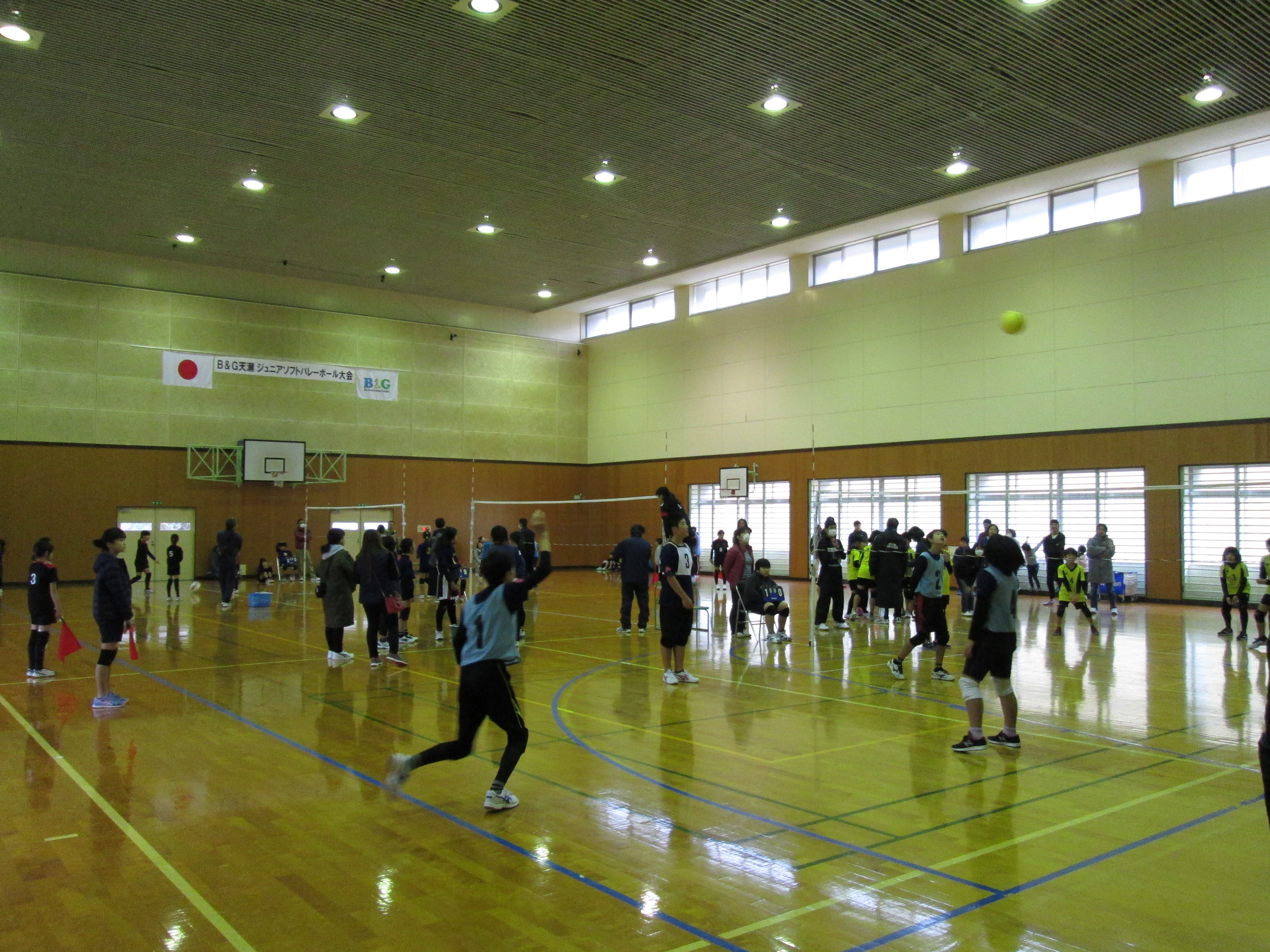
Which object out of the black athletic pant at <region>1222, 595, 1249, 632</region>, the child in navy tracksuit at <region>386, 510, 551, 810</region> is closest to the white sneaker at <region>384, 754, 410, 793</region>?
the child in navy tracksuit at <region>386, 510, 551, 810</region>

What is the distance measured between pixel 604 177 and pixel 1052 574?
13.7 m

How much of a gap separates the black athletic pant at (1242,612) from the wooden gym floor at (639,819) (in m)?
5.38

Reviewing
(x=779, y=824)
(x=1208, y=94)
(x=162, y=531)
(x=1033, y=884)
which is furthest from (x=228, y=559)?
(x=1208, y=94)

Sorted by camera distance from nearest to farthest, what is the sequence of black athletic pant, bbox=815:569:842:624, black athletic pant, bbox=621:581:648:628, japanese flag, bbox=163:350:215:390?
black athletic pant, bbox=621:581:648:628
black athletic pant, bbox=815:569:842:624
japanese flag, bbox=163:350:215:390

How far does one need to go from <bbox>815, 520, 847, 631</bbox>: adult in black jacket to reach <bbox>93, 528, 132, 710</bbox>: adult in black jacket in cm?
1123

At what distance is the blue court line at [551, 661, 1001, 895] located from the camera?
16.8 feet

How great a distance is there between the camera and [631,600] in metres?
16.7

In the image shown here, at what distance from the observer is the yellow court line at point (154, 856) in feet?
14.5

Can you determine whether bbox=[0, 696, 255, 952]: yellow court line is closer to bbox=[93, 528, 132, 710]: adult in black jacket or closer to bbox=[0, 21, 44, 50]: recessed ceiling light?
bbox=[93, 528, 132, 710]: adult in black jacket

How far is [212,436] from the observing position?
99.3 feet

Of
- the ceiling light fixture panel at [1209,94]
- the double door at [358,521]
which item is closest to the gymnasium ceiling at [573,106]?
the ceiling light fixture panel at [1209,94]

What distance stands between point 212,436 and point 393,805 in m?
27.0

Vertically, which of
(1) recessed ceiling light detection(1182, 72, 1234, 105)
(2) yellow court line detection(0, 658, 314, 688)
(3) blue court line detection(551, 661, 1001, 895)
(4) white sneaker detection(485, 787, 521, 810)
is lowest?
(2) yellow court line detection(0, 658, 314, 688)

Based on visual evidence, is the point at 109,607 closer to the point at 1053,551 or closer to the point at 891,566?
the point at 891,566
